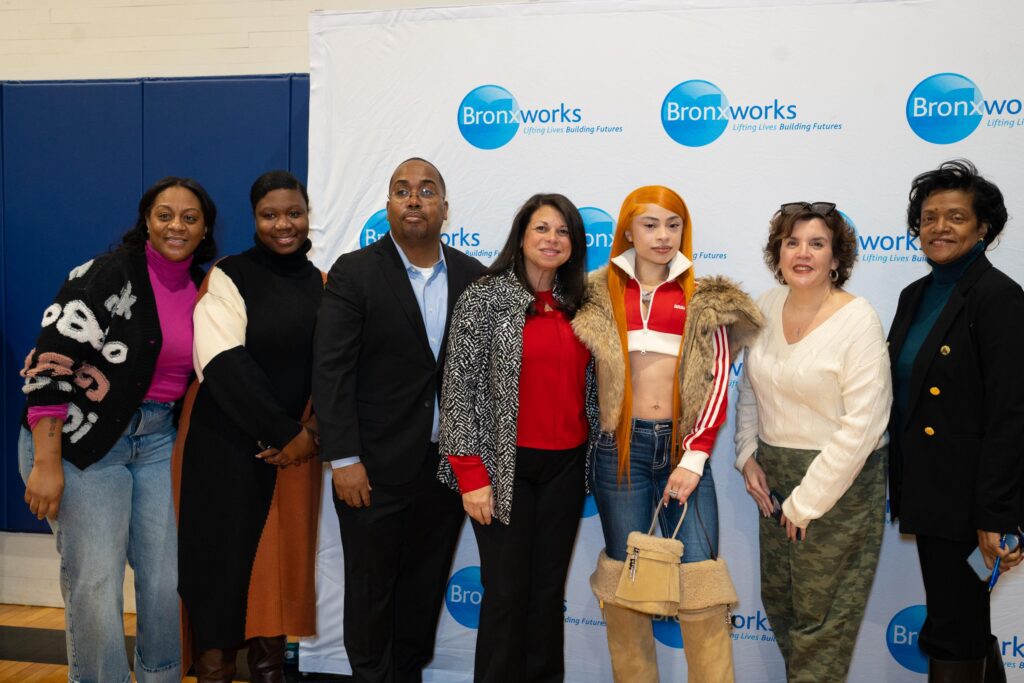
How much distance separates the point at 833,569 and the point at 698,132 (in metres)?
1.72

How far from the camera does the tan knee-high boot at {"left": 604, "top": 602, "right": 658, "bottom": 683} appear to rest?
2.64m

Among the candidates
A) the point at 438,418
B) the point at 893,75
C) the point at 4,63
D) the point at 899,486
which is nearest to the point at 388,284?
the point at 438,418

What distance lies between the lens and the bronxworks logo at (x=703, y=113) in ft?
10.2

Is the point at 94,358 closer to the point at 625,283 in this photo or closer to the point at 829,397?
the point at 625,283

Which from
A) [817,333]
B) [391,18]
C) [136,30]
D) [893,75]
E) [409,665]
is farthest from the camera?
[136,30]

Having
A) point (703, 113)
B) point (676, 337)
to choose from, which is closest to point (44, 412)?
point (676, 337)

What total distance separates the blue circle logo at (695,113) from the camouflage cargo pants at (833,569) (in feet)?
4.39

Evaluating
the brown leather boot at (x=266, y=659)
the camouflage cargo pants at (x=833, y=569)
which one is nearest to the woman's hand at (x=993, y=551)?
the camouflage cargo pants at (x=833, y=569)

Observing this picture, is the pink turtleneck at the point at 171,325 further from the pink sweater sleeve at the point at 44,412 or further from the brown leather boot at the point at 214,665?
the brown leather boot at the point at 214,665

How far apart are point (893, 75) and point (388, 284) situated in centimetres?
209

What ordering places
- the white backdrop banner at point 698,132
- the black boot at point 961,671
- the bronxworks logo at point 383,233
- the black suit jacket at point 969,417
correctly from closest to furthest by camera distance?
the black suit jacket at point 969,417
the black boot at point 961,671
the white backdrop banner at point 698,132
the bronxworks logo at point 383,233

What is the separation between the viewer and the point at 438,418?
2674mm

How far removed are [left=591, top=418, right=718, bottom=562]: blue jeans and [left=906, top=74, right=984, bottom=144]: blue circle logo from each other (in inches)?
63.3

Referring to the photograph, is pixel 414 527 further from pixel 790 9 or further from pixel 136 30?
pixel 136 30
